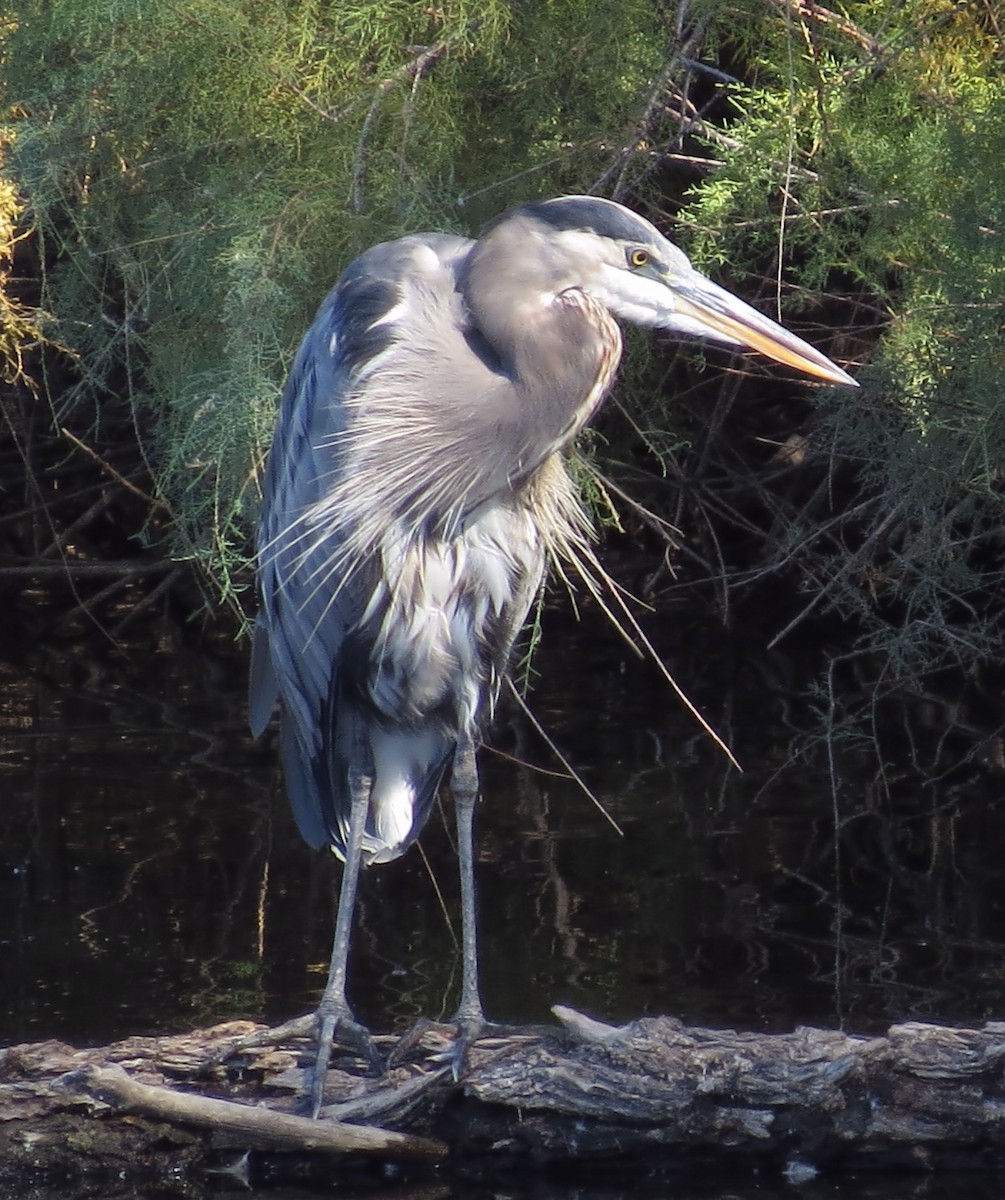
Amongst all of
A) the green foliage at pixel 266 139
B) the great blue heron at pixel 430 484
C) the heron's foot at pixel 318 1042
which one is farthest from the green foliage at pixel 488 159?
the heron's foot at pixel 318 1042

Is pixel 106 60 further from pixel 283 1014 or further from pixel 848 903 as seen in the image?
pixel 848 903

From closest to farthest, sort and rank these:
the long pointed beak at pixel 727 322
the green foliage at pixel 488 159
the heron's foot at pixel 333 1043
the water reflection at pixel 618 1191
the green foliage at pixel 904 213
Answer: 1. the water reflection at pixel 618 1191
2. the heron's foot at pixel 333 1043
3. the long pointed beak at pixel 727 322
4. the green foliage at pixel 904 213
5. the green foliage at pixel 488 159

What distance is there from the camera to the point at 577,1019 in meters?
2.79

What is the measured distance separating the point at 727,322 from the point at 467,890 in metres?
1.04

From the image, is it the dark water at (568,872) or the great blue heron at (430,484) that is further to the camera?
the dark water at (568,872)

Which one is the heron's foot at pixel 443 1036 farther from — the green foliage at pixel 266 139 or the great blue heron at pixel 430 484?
the green foliage at pixel 266 139

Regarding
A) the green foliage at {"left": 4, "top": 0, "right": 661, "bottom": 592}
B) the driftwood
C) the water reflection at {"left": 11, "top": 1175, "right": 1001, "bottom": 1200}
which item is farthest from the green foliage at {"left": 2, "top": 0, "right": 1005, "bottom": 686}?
the water reflection at {"left": 11, "top": 1175, "right": 1001, "bottom": 1200}

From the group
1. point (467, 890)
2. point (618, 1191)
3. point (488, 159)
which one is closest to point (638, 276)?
point (467, 890)

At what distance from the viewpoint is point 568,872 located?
14.0ft

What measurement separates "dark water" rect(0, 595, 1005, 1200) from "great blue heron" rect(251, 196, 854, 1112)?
0.53 m

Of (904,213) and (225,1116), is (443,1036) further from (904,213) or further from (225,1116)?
(904,213)

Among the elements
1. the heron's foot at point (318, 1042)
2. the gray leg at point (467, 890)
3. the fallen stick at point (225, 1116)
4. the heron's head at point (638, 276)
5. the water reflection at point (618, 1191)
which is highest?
the heron's head at point (638, 276)

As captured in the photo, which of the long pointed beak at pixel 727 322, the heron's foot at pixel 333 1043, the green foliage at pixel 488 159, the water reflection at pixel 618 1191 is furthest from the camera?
the green foliage at pixel 488 159

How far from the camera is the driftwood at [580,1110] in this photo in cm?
272
